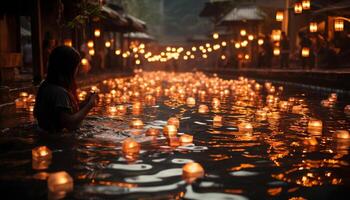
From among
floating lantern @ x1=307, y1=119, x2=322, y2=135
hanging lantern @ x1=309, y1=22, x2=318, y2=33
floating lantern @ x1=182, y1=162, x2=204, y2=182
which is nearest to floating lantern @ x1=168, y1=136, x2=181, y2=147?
floating lantern @ x1=182, y1=162, x2=204, y2=182

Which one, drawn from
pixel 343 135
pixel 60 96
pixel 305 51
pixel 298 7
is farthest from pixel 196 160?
pixel 298 7

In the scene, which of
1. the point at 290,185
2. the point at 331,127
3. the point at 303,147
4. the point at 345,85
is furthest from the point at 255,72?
the point at 290,185

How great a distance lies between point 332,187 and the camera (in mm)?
3896

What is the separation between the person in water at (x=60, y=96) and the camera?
5531 millimetres

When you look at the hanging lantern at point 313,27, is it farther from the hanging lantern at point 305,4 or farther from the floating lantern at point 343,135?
the floating lantern at point 343,135

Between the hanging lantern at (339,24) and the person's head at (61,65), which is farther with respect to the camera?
the hanging lantern at (339,24)

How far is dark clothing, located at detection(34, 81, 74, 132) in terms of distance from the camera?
5.50 metres

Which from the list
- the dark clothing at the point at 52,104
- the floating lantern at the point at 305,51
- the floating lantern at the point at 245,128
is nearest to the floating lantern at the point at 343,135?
the floating lantern at the point at 245,128

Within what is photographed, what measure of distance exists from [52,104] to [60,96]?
0.16 metres

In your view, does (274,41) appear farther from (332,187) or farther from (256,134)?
(332,187)

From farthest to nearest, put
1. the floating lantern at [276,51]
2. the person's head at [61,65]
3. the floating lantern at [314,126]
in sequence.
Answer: the floating lantern at [276,51]
the floating lantern at [314,126]
the person's head at [61,65]

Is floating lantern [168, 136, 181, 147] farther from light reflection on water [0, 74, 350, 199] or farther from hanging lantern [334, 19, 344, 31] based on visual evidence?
hanging lantern [334, 19, 344, 31]

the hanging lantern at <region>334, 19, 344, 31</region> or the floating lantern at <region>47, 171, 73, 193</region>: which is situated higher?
the hanging lantern at <region>334, 19, 344, 31</region>

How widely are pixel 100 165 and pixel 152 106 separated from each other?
6603mm
